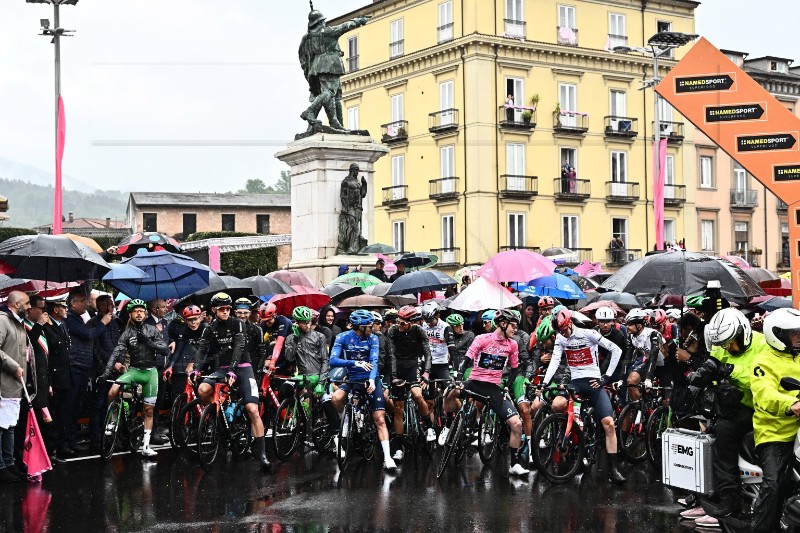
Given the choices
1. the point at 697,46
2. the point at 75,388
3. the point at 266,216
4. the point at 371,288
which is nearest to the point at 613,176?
the point at 266,216

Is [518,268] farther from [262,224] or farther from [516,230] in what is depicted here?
[262,224]

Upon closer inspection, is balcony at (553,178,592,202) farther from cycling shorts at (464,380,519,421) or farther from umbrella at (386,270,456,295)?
cycling shorts at (464,380,519,421)

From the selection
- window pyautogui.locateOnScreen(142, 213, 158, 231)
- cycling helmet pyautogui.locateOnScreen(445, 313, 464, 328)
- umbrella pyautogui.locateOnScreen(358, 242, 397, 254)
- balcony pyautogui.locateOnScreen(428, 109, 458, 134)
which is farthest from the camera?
window pyautogui.locateOnScreen(142, 213, 158, 231)

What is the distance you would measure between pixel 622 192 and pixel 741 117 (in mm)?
37693

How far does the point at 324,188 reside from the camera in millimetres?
26250

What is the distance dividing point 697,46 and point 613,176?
122 ft

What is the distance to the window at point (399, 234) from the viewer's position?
5281 centimetres

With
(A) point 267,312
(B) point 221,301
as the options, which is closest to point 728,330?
(B) point 221,301

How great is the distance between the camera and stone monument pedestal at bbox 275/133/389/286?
26.1 meters

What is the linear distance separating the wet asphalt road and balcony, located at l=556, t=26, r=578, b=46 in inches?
1561

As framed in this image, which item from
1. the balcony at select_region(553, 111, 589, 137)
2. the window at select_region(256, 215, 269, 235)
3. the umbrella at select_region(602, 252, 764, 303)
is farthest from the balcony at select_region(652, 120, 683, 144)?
the umbrella at select_region(602, 252, 764, 303)

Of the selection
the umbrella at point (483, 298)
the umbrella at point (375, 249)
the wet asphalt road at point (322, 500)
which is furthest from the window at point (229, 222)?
the wet asphalt road at point (322, 500)

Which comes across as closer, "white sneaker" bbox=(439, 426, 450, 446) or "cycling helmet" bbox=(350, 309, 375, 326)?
"cycling helmet" bbox=(350, 309, 375, 326)

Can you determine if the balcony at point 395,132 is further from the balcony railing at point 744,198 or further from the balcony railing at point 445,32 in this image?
the balcony railing at point 744,198
